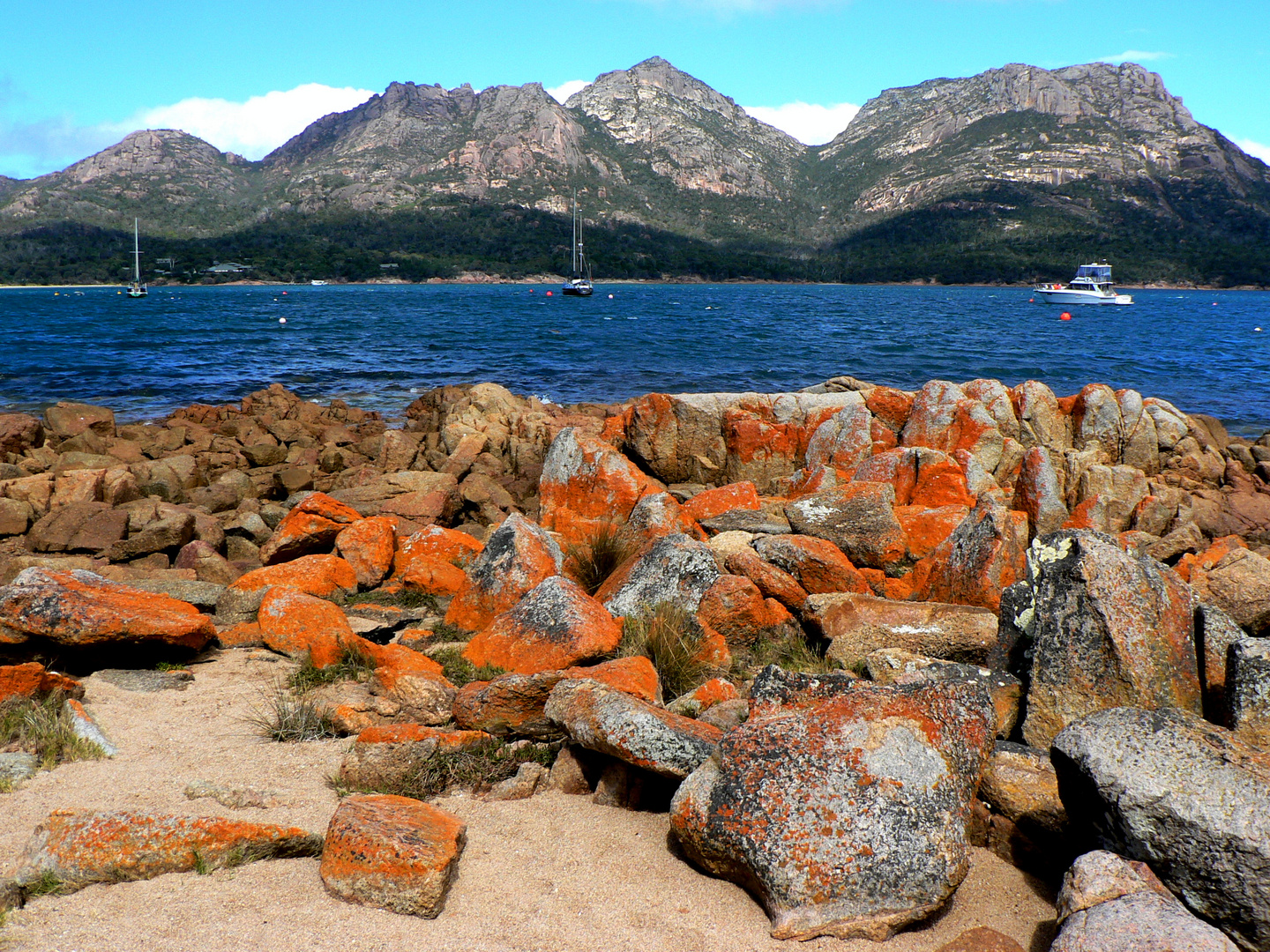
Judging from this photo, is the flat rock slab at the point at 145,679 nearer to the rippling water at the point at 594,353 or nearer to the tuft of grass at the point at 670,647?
the tuft of grass at the point at 670,647

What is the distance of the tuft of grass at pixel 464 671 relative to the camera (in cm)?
498

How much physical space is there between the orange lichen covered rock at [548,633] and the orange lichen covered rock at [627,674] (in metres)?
0.31

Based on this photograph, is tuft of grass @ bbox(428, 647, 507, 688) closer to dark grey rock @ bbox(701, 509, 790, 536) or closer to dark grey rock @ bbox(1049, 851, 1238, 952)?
dark grey rock @ bbox(701, 509, 790, 536)

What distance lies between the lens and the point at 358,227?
13375cm

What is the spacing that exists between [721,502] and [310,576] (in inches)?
159

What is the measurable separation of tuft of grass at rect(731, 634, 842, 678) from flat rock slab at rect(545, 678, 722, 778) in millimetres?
1460

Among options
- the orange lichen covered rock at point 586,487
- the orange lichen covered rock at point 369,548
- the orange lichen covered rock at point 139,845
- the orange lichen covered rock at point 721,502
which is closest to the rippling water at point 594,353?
the orange lichen covered rock at point 586,487

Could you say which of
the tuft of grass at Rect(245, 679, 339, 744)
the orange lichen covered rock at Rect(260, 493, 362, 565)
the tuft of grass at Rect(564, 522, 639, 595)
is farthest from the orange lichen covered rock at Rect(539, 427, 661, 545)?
the tuft of grass at Rect(245, 679, 339, 744)

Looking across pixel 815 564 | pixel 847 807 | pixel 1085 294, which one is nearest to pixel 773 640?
pixel 815 564

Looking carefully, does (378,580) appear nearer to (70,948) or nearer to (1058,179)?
(70,948)

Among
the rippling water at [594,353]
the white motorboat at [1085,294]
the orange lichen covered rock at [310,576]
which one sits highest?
the white motorboat at [1085,294]

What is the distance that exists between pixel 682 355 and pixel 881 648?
25.8m

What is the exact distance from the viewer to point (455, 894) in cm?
303

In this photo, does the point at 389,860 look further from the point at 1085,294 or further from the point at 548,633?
the point at 1085,294
